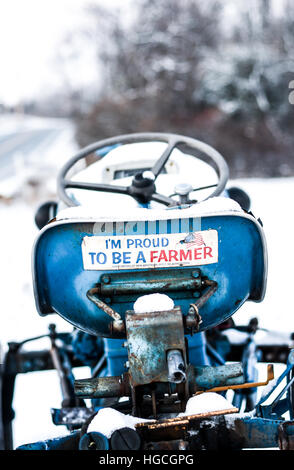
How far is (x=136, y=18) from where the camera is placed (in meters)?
14.5

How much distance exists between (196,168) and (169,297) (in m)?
1.01

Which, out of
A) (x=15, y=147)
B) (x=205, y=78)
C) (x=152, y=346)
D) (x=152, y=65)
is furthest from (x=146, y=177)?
(x=15, y=147)

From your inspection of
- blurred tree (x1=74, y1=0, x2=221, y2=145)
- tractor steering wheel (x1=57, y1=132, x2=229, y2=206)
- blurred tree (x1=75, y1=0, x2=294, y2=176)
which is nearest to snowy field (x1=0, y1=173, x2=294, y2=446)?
tractor steering wheel (x1=57, y1=132, x2=229, y2=206)

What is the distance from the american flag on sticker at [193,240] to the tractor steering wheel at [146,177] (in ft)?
1.69

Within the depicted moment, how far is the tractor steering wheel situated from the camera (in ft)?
6.55

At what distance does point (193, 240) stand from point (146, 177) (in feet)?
2.03

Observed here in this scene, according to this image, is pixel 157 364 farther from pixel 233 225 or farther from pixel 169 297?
pixel 233 225

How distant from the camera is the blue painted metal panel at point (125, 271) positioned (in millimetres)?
1444

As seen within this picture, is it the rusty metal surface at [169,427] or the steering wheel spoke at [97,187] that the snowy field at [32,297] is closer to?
the rusty metal surface at [169,427]

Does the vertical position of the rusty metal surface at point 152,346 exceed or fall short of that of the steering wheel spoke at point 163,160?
it falls short

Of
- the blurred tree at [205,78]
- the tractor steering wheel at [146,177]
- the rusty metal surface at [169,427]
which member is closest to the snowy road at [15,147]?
the blurred tree at [205,78]

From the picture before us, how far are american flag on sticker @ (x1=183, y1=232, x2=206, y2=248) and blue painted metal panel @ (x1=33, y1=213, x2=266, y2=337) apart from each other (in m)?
0.02

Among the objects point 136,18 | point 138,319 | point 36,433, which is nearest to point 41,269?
point 138,319

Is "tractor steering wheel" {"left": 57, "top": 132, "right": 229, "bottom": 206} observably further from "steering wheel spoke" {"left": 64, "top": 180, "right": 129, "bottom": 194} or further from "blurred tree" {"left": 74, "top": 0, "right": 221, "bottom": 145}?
"blurred tree" {"left": 74, "top": 0, "right": 221, "bottom": 145}
